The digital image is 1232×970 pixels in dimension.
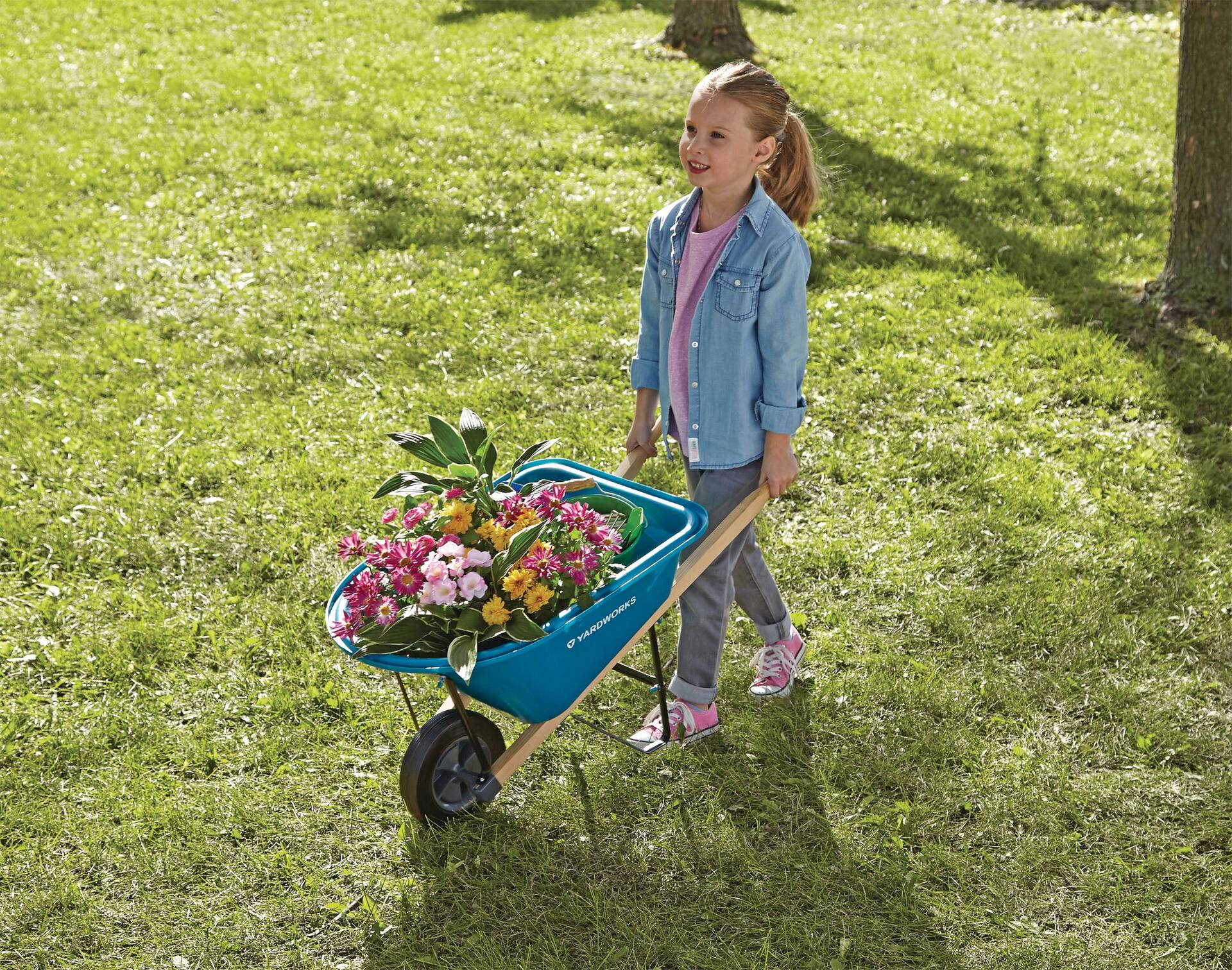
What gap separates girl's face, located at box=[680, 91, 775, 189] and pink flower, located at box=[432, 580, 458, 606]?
1.25m

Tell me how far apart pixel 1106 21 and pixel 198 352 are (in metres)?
11.8

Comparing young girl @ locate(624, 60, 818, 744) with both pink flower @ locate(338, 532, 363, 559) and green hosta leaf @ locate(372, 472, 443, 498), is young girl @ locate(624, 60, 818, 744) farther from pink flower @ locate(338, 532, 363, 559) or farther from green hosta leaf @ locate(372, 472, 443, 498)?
pink flower @ locate(338, 532, 363, 559)

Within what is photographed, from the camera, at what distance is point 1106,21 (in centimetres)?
1322

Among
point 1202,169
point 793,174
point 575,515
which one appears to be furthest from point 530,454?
point 1202,169

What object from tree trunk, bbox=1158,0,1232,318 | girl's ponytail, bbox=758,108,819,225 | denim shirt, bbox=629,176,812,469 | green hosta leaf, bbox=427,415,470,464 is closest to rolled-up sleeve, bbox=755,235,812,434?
denim shirt, bbox=629,176,812,469

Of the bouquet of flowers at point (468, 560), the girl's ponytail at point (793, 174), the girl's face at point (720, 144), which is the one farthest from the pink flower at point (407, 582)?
the girl's ponytail at point (793, 174)

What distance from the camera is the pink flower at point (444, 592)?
2.85 meters

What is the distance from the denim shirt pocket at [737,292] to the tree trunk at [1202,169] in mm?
3904

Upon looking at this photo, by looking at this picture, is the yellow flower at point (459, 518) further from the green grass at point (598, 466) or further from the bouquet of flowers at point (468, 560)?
the green grass at point (598, 466)

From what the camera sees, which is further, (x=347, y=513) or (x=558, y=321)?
(x=558, y=321)

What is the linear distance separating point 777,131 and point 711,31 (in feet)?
28.4

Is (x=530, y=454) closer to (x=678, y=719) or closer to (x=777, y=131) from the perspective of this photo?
(x=678, y=719)

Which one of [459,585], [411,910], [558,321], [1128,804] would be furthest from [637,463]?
[558,321]

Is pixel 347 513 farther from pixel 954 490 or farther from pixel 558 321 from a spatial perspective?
pixel 954 490
